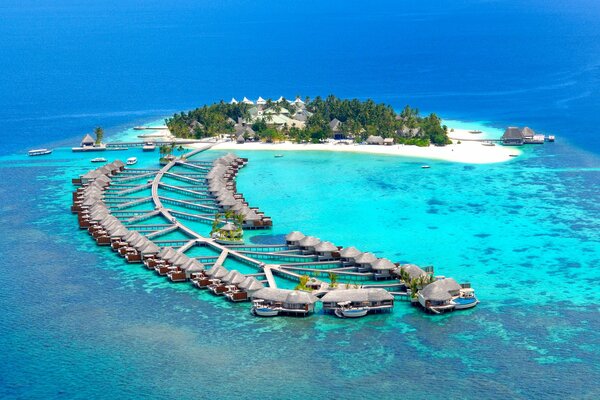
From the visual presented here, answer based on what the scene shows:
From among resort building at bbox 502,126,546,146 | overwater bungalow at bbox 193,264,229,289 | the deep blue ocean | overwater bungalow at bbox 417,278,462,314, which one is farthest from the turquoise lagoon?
resort building at bbox 502,126,546,146

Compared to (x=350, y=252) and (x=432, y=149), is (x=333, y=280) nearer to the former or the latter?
(x=350, y=252)

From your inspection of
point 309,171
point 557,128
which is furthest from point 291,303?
point 557,128

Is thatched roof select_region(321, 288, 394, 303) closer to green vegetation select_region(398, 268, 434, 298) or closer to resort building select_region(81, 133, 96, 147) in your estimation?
green vegetation select_region(398, 268, 434, 298)

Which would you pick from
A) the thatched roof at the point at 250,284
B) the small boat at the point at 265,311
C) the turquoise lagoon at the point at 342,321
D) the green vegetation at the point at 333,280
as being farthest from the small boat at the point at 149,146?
the small boat at the point at 265,311

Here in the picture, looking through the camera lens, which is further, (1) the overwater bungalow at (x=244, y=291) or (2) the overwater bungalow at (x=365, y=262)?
(2) the overwater bungalow at (x=365, y=262)

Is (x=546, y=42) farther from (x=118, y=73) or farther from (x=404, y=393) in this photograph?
(x=404, y=393)

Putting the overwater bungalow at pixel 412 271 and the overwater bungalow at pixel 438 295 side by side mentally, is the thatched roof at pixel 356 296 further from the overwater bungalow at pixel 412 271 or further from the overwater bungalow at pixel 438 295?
the overwater bungalow at pixel 412 271

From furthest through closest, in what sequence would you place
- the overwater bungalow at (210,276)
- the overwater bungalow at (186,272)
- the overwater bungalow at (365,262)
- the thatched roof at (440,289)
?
the overwater bungalow at (365,262) → the overwater bungalow at (186,272) → the overwater bungalow at (210,276) → the thatched roof at (440,289)
